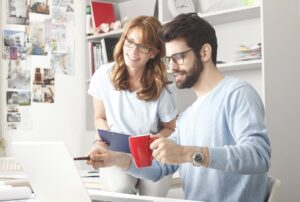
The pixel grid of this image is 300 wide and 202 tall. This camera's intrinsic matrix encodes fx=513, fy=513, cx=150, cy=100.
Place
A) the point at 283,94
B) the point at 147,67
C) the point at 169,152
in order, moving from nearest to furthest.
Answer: the point at 169,152, the point at 147,67, the point at 283,94

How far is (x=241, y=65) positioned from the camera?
308 cm

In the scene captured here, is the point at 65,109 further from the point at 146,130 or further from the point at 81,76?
the point at 146,130

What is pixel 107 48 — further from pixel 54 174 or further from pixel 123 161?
pixel 54 174

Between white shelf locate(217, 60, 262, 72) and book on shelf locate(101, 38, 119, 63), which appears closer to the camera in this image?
white shelf locate(217, 60, 262, 72)

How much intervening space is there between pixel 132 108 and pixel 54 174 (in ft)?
3.63

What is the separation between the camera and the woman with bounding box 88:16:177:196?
2.38 meters

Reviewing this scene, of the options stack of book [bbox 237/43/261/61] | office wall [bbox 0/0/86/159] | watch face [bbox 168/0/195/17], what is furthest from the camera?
office wall [bbox 0/0/86/159]

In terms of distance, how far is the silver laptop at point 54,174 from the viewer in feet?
4.16

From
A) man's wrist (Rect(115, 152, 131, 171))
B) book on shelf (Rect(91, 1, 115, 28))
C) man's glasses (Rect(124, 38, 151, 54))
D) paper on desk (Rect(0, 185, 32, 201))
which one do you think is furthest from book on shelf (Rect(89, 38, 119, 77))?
paper on desk (Rect(0, 185, 32, 201))

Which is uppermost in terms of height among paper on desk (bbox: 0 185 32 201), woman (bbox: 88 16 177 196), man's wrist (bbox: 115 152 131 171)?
woman (bbox: 88 16 177 196)

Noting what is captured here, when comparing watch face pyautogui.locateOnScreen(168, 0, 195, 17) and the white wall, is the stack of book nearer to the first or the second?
the white wall

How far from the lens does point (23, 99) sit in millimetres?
3688

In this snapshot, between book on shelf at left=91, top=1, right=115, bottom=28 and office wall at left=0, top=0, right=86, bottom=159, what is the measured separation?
22 cm

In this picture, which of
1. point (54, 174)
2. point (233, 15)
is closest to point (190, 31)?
point (54, 174)
